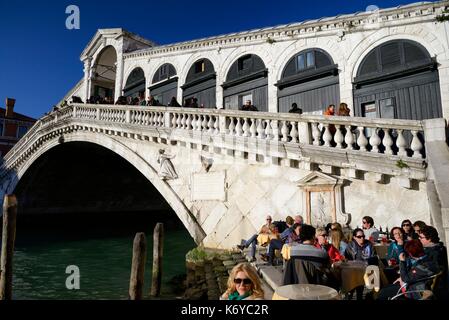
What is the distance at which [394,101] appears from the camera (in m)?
8.35

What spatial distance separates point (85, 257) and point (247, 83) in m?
9.30

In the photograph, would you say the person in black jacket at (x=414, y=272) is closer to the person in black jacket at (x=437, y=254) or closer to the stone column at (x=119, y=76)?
the person in black jacket at (x=437, y=254)

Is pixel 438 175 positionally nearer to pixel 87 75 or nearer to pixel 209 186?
pixel 209 186

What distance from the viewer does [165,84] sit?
14.4m

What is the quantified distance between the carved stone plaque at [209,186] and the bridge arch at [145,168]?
639 millimetres

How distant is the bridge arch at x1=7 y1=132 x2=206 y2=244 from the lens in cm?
878

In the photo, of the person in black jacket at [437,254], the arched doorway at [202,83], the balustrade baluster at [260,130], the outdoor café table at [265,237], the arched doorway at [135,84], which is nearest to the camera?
the person in black jacket at [437,254]

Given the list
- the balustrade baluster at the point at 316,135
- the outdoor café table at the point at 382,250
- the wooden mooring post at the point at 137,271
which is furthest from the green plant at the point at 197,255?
the outdoor café table at the point at 382,250

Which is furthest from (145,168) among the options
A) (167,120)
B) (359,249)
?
(359,249)

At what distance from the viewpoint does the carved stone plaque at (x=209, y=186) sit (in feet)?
27.1

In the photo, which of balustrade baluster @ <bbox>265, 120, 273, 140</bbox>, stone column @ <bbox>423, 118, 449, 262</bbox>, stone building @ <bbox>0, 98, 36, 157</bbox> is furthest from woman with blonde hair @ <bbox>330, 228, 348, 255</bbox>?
stone building @ <bbox>0, 98, 36, 157</bbox>

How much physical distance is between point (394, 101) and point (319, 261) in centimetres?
679

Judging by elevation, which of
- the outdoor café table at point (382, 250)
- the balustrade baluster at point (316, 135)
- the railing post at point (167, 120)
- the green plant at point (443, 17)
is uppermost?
the green plant at point (443, 17)
